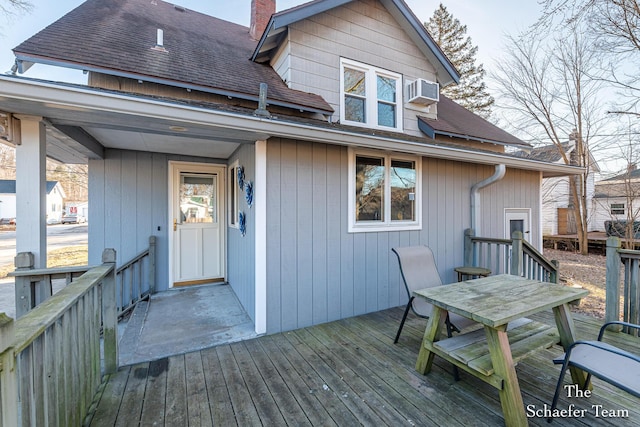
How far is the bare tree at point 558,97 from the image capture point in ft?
32.3

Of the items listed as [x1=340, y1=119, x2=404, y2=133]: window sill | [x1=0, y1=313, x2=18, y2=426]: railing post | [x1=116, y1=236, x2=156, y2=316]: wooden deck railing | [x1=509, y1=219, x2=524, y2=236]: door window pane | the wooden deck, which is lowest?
the wooden deck

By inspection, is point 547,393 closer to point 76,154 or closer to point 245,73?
point 245,73

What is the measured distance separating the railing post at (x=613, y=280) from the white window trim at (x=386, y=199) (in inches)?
83.2

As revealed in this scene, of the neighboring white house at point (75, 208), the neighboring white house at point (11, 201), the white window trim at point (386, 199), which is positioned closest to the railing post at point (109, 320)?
the white window trim at point (386, 199)

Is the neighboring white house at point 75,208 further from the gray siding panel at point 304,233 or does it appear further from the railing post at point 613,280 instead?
the railing post at point 613,280

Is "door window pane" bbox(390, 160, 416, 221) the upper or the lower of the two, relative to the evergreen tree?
lower

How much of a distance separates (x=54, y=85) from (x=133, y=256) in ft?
10.8

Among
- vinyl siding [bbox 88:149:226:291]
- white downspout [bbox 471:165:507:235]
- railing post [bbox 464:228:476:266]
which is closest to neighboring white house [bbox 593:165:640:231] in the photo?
white downspout [bbox 471:165:507:235]

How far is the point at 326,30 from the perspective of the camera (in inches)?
175

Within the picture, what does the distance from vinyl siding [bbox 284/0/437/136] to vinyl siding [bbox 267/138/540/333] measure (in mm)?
1350

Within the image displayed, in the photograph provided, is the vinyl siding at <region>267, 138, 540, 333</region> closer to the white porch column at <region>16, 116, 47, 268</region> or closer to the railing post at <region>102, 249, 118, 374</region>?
the railing post at <region>102, 249, 118, 374</region>

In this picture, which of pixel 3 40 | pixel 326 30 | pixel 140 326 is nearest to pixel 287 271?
pixel 140 326

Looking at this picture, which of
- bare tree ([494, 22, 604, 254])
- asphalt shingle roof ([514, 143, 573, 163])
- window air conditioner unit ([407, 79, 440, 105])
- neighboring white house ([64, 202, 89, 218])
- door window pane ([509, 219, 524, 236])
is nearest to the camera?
window air conditioner unit ([407, 79, 440, 105])

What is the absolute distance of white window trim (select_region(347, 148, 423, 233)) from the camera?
12.3 feet
